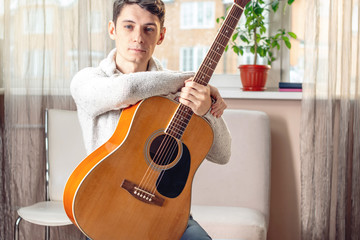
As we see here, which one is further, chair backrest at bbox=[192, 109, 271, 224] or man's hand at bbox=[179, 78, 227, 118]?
chair backrest at bbox=[192, 109, 271, 224]

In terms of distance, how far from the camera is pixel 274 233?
253cm

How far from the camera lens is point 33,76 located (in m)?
2.39

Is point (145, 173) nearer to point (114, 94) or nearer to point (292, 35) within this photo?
point (114, 94)

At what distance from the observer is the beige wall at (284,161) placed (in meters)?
2.47

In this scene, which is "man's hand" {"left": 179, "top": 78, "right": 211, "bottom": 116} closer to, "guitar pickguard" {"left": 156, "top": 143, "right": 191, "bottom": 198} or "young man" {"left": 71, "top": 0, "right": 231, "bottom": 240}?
"young man" {"left": 71, "top": 0, "right": 231, "bottom": 240}

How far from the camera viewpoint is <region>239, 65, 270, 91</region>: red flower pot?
7.86ft

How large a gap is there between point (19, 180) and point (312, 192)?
1589mm

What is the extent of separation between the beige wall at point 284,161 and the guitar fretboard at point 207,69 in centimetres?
130

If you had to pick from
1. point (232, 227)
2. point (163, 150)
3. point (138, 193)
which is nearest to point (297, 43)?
point (232, 227)

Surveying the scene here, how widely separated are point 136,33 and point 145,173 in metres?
0.40

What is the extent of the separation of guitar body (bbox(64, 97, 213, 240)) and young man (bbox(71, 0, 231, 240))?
45mm

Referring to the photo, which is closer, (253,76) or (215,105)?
(215,105)

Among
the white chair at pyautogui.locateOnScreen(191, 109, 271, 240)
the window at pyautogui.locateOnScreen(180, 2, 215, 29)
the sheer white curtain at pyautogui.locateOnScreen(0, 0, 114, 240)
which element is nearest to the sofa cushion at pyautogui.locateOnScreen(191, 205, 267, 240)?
the white chair at pyautogui.locateOnScreen(191, 109, 271, 240)

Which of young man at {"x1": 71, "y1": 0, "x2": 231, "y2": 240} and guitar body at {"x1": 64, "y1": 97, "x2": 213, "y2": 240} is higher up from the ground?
young man at {"x1": 71, "y1": 0, "x2": 231, "y2": 240}
